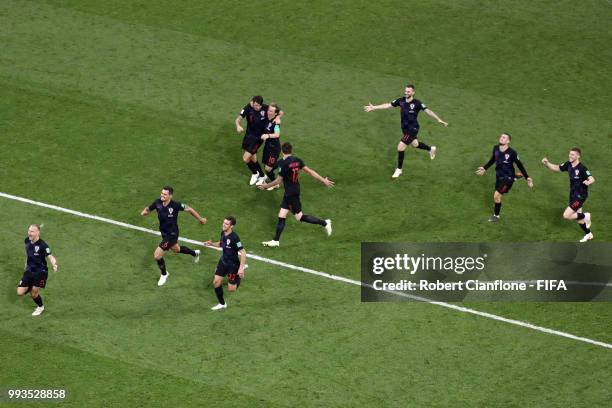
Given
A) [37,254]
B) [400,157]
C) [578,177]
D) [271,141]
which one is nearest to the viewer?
[37,254]

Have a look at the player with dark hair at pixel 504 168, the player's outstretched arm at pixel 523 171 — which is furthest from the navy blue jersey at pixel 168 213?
the player's outstretched arm at pixel 523 171

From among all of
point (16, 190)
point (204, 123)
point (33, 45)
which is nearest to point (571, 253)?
point (204, 123)

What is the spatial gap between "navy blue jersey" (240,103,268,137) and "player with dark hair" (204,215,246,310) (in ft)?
15.3

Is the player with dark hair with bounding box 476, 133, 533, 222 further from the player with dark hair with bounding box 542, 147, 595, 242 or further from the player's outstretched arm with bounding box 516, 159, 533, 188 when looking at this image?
Result: the player with dark hair with bounding box 542, 147, 595, 242

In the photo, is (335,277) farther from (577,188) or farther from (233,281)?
(577,188)

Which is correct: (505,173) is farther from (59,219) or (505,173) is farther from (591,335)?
(59,219)

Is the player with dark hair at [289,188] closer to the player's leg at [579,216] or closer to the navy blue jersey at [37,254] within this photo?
the navy blue jersey at [37,254]

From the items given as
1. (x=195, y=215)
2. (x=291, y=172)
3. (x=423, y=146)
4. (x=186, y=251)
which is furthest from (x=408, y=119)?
(x=186, y=251)

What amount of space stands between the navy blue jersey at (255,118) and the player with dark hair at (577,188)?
21.6 ft

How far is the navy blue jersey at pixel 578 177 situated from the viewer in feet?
86.2

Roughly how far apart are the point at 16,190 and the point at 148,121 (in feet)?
13.5

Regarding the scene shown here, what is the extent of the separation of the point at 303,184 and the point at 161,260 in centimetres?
503

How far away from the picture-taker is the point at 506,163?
2673cm

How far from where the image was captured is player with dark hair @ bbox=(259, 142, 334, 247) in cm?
2584
